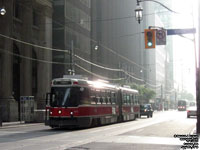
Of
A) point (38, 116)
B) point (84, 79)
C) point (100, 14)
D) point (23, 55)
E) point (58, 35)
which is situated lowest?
point (38, 116)

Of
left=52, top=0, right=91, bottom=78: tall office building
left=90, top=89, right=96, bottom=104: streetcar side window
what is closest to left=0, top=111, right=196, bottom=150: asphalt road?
left=90, top=89, right=96, bottom=104: streetcar side window

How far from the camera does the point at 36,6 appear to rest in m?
49.0

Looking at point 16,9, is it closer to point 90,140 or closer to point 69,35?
point 69,35

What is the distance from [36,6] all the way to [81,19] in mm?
17732

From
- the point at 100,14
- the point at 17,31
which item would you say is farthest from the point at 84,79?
the point at 100,14

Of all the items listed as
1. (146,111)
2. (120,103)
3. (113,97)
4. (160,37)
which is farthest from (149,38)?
(146,111)

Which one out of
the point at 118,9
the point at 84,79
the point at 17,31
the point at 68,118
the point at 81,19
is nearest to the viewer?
the point at 68,118

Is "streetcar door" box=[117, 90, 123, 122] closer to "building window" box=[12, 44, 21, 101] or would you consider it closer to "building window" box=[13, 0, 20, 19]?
"building window" box=[12, 44, 21, 101]

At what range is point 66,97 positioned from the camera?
2534 cm

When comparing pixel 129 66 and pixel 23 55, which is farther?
pixel 129 66

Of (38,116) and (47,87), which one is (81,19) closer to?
(47,87)

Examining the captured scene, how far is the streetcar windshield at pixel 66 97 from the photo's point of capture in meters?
25.3

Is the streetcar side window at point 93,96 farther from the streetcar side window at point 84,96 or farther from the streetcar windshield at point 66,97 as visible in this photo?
the streetcar windshield at point 66,97

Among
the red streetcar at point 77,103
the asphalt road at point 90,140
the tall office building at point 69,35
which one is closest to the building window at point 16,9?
the tall office building at point 69,35
